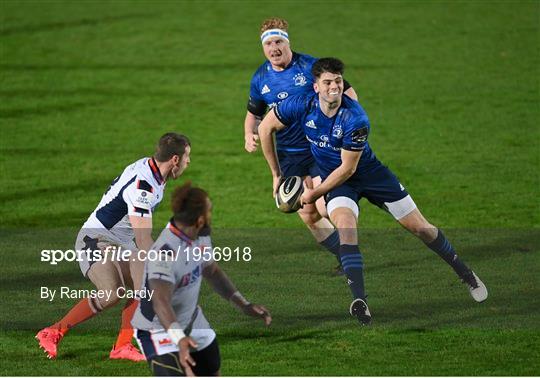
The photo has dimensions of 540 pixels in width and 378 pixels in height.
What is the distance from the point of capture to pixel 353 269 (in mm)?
11680

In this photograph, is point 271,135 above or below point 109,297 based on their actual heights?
above

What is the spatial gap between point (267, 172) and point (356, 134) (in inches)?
363

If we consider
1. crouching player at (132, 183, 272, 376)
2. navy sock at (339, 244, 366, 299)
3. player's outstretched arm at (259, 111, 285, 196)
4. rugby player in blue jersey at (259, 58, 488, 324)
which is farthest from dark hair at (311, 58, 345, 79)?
crouching player at (132, 183, 272, 376)

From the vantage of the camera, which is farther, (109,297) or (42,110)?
(42,110)

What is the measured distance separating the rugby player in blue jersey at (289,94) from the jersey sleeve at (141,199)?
127 inches

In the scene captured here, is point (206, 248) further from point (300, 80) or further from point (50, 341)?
point (300, 80)

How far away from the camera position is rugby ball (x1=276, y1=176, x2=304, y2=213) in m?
12.6

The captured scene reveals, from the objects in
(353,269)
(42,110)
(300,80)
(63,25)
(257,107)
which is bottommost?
(353,269)

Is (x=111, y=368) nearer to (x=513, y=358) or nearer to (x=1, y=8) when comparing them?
(x=513, y=358)

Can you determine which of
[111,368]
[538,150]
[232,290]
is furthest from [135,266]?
[538,150]

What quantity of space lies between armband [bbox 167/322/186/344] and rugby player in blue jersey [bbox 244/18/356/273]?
5651 millimetres

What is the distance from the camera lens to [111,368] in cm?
1052

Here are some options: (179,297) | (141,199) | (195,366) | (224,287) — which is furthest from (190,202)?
(141,199)

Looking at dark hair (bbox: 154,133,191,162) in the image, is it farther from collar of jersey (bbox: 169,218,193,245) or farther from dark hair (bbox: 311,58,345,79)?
collar of jersey (bbox: 169,218,193,245)
